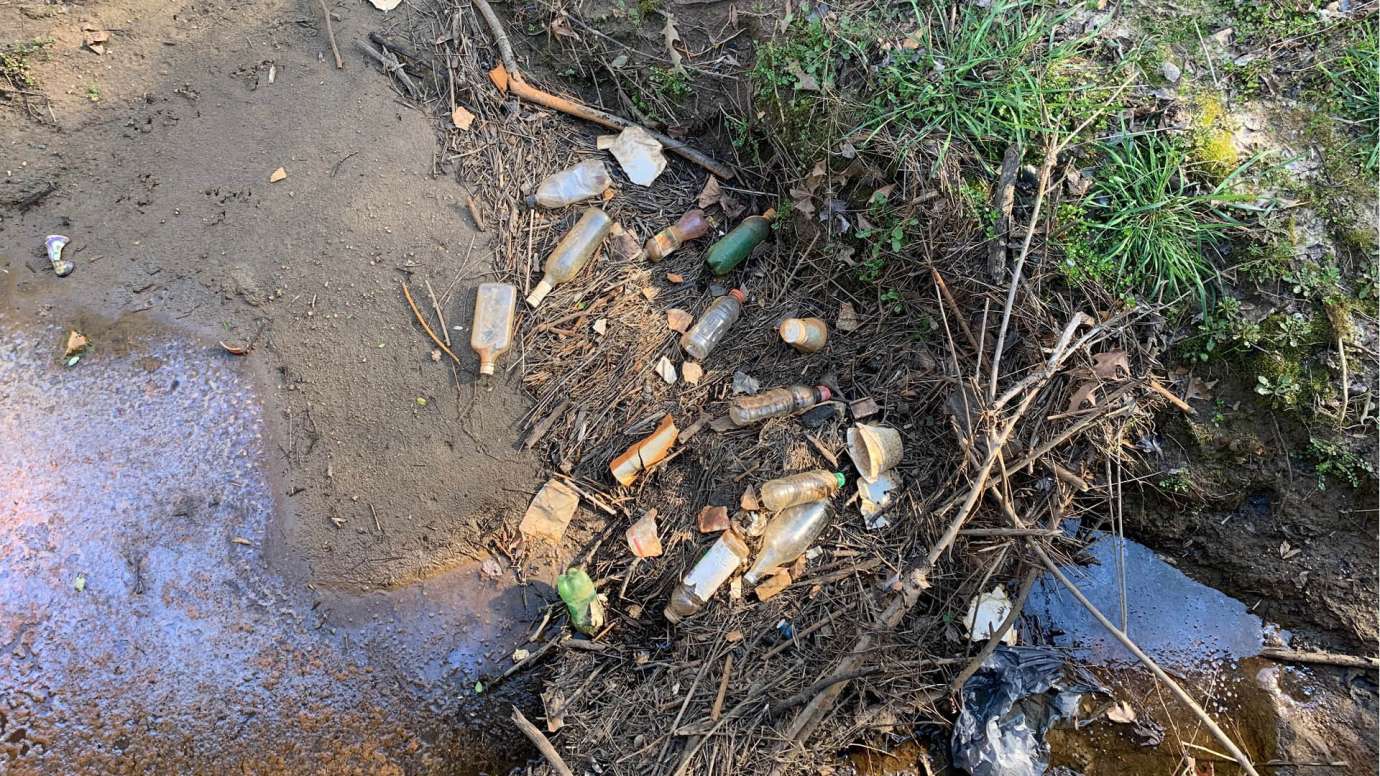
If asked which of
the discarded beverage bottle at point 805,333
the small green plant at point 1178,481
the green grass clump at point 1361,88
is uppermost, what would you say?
the green grass clump at point 1361,88

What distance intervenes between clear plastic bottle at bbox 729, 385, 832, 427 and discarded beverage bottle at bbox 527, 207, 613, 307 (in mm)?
961

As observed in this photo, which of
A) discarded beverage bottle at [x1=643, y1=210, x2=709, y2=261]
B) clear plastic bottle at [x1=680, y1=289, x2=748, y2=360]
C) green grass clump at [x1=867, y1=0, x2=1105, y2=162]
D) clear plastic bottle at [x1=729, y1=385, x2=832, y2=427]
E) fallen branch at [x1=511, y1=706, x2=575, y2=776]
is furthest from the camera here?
discarded beverage bottle at [x1=643, y1=210, x2=709, y2=261]

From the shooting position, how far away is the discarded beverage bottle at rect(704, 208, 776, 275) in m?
3.16

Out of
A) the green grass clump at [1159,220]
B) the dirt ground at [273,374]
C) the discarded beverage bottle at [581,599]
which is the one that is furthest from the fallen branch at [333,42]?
the green grass clump at [1159,220]

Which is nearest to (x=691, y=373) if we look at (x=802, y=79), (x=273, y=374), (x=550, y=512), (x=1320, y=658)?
(x=550, y=512)

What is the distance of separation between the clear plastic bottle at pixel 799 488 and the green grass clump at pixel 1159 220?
1.42 metres

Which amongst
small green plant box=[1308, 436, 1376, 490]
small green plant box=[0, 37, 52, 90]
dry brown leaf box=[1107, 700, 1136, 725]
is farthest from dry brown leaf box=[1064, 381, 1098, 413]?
small green plant box=[0, 37, 52, 90]

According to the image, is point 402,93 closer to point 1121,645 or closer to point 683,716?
point 683,716

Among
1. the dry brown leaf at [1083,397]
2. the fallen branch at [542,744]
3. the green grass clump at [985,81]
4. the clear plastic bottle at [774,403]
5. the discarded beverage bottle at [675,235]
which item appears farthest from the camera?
the discarded beverage bottle at [675,235]

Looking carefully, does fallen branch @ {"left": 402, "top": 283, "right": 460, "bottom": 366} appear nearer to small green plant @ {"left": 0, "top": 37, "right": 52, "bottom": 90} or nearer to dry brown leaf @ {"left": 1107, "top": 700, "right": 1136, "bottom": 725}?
small green plant @ {"left": 0, "top": 37, "right": 52, "bottom": 90}

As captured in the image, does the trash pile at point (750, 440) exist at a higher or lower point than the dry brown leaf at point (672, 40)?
lower

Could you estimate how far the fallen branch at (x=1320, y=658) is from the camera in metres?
2.70

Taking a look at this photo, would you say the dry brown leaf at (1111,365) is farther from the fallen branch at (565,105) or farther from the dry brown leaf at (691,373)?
the fallen branch at (565,105)

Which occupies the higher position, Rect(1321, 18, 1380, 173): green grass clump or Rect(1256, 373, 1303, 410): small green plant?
Rect(1321, 18, 1380, 173): green grass clump
